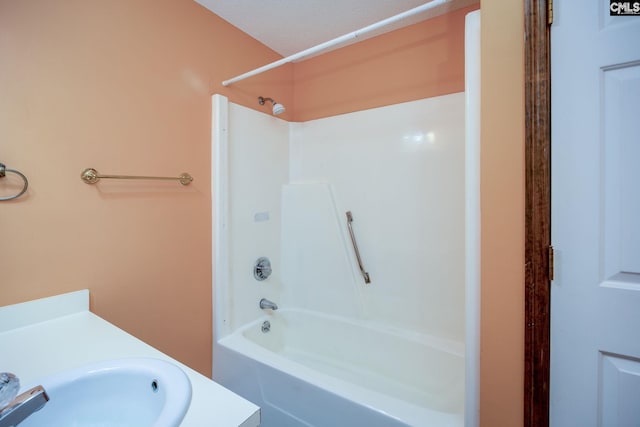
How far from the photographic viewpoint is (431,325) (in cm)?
173

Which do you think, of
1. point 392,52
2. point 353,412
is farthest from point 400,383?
point 392,52

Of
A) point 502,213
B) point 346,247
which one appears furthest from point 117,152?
point 502,213

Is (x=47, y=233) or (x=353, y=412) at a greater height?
(x=47, y=233)

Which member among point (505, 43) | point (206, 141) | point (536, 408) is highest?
point (505, 43)

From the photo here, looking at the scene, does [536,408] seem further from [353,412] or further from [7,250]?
[7,250]

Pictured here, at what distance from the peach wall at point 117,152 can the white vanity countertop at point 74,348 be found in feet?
0.22

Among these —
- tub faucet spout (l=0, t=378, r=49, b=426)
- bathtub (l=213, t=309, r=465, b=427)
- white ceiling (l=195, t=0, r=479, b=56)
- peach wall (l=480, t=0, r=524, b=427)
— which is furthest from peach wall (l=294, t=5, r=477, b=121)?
tub faucet spout (l=0, t=378, r=49, b=426)

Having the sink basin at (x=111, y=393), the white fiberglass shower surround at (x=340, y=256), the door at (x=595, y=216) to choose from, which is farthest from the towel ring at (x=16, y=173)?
the door at (x=595, y=216)

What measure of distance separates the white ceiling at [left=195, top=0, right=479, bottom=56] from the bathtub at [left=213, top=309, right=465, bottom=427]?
2.03 metres

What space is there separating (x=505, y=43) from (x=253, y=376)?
1.83m

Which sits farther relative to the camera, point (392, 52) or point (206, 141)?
point (392, 52)

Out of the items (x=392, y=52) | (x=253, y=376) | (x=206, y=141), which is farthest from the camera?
(x=392, y=52)

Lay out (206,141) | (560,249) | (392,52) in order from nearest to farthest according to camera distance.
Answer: (560,249) < (206,141) < (392,52)

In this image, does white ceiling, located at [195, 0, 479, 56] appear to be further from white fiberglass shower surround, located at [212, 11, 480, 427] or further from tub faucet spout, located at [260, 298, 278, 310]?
tub faucet spout, located at [260, 298, 278, 310]
